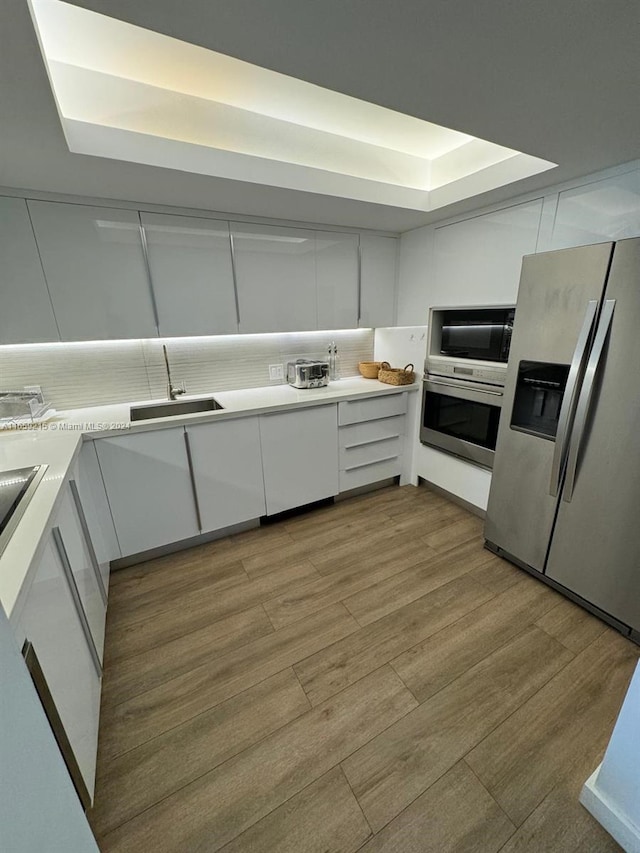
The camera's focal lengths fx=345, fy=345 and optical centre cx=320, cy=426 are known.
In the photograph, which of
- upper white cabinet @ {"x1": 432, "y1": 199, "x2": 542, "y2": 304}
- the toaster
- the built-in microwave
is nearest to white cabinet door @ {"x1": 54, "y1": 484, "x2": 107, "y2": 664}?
the toaster

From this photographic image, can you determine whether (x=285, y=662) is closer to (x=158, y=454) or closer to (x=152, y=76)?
(x=158, y=454)

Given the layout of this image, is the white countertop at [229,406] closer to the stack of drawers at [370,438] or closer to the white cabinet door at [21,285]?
the stack of drawers at [370,438]

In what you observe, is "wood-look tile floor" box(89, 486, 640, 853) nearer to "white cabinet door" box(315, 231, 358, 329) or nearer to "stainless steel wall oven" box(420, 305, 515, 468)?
"stainless steel wall oven" box(420, 305, 515, 468)

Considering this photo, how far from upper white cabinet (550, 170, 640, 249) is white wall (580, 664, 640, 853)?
1887 mm

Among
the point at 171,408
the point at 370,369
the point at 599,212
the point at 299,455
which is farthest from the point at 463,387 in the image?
the point at 171,408

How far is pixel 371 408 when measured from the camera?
274 cm

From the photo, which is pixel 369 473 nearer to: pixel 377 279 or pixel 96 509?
pixel 377 279

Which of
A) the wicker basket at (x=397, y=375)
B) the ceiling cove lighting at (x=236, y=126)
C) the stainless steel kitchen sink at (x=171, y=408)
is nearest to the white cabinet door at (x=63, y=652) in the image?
the stainless steel kitchen sink at (x=171, y=408)

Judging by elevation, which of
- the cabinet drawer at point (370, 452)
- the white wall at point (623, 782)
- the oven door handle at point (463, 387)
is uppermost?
the oven door handle at point (463, 387)

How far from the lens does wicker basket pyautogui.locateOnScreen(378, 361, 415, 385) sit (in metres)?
2.83

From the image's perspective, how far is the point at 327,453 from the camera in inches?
104

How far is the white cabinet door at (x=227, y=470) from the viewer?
219 centimetres

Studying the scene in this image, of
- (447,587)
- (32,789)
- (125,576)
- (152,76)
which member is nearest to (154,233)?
(152,76)

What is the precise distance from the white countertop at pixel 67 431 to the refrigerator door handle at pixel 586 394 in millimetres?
1318
